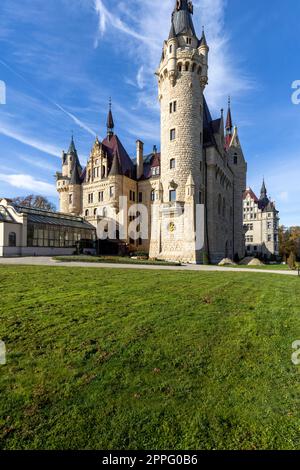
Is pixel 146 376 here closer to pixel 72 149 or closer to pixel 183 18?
pixel 183 18

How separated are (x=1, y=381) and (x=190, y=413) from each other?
8.93ft

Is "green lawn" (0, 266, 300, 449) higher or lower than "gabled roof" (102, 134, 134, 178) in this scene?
lower

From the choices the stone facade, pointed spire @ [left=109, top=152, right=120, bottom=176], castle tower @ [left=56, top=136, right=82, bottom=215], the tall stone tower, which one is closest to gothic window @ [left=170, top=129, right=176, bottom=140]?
the tall stone tower

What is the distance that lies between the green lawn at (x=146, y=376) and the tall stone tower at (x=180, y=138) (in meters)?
22.7

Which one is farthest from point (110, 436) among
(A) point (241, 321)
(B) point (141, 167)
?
(B) point (141, 167)

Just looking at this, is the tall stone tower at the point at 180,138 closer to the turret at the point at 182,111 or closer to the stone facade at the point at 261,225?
the turret at the point at 182,111

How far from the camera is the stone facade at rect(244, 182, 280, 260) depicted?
61469 mm

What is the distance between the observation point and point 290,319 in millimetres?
6367

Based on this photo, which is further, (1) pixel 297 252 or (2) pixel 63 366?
(1) pixel 297 252

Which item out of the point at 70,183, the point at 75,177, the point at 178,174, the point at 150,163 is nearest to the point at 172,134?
the point at 178,174

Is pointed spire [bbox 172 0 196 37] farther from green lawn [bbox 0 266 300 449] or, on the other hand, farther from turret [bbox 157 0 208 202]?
green lawn [bbox 0 266 300 449]

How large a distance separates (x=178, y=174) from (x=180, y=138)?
437cm

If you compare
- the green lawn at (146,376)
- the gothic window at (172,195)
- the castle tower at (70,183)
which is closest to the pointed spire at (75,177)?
the castle tower at (70,183)

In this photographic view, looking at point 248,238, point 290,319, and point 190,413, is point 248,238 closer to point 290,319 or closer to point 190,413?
point 290,319
